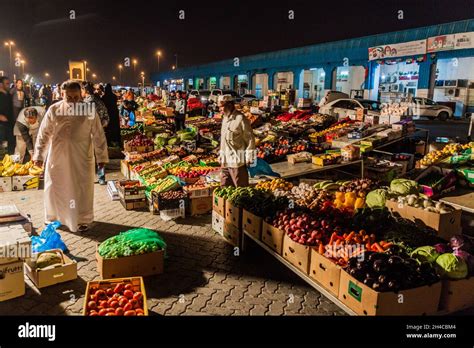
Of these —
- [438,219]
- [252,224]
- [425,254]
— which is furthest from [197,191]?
[425,254]

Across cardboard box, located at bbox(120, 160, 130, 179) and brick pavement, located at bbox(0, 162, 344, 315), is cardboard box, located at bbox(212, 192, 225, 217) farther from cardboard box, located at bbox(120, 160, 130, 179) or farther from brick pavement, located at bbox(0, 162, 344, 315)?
cardboard box, located at bbox(120, 160, 130, 179)

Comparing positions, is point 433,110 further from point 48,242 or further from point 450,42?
point 48,242

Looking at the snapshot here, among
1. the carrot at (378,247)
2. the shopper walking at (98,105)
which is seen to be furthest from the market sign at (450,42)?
the carrot at (378,247)

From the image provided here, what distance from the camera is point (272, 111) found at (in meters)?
15.3

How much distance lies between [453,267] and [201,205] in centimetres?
419

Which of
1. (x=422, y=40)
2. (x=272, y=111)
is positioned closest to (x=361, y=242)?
(x=272, y=111)

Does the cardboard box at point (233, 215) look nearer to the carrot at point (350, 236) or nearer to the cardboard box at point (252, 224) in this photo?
the cardboard box at point (252, 224)

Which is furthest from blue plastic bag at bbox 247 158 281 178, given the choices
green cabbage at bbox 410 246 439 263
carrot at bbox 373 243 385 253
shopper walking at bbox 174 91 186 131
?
shopper walking at bbox 174 91 186 131

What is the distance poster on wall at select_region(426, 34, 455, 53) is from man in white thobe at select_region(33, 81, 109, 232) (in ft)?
73.3

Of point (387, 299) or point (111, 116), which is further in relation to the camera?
point (111, 116)

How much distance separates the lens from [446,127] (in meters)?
20.3

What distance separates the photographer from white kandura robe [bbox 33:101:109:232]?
5703 mm
